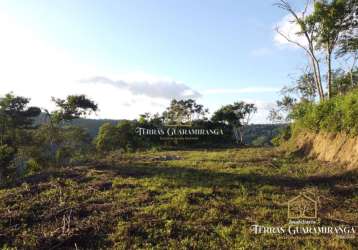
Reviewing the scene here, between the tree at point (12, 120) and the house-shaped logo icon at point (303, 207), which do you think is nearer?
the house-shaped logo icon at point (303, 207)

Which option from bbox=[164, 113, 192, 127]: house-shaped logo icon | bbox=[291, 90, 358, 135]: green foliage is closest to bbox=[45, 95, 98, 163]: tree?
bbox=[164, 113, 192, 127]: house-shaped logo icon

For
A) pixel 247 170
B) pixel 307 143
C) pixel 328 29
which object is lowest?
pixel 247 170

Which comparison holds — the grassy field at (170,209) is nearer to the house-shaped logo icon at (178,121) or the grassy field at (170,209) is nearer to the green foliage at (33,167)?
the green foliage at (33,167)

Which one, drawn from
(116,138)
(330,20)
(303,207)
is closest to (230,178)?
(303,207)

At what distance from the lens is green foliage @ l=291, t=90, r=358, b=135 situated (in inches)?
371

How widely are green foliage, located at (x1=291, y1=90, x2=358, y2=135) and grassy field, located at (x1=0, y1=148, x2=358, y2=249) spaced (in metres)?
1.78

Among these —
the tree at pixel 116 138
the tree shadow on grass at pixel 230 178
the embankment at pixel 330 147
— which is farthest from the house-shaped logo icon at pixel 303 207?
the tree at pixel 116 138

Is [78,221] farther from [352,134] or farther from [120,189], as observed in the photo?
[352,134]

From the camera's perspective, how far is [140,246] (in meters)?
4.42

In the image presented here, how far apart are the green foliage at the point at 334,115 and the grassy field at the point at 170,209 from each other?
69.9 inches

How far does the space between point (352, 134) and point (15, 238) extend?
33.0ft

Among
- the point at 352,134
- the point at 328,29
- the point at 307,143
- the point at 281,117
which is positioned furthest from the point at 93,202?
the point at 281,117

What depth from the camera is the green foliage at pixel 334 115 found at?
30.9 feet

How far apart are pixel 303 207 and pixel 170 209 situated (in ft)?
9.18
